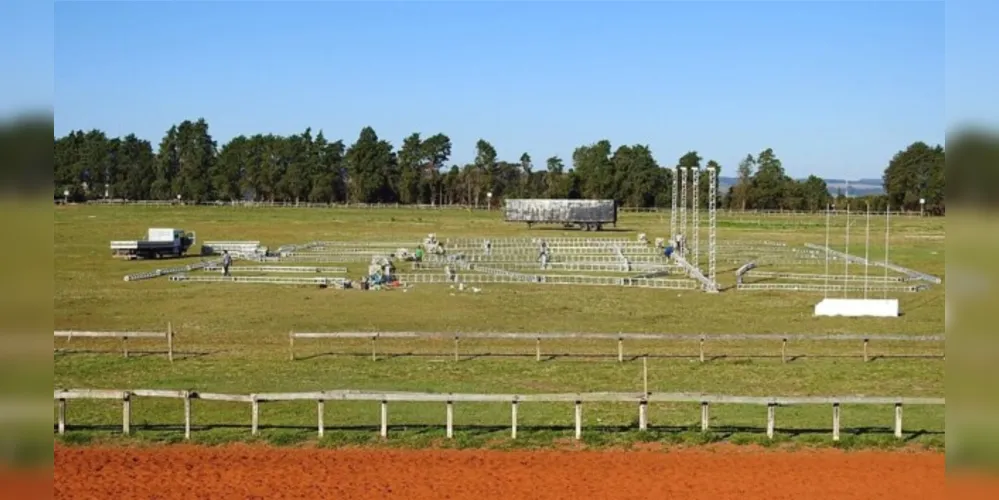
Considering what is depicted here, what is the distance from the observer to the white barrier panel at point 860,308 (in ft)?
114

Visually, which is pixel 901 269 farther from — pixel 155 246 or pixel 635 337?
pixel 155 246

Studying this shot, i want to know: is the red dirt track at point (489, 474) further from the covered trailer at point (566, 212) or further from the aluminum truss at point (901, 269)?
the covered trailer at point (566, 212)

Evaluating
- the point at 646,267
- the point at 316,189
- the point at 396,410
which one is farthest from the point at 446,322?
the point at 316,189

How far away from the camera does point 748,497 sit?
1378 centimetres

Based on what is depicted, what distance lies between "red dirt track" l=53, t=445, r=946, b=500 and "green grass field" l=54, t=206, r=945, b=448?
0.74m

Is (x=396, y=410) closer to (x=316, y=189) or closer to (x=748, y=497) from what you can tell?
(x=748, y=497)

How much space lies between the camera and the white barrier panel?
34812 mm

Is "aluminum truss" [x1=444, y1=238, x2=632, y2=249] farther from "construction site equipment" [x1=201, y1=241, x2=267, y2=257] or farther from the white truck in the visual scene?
the white truck

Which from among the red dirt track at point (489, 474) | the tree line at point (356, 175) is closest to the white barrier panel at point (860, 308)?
the red dirt track at point (489, 474)

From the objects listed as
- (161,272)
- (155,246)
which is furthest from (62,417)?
(155,246)
